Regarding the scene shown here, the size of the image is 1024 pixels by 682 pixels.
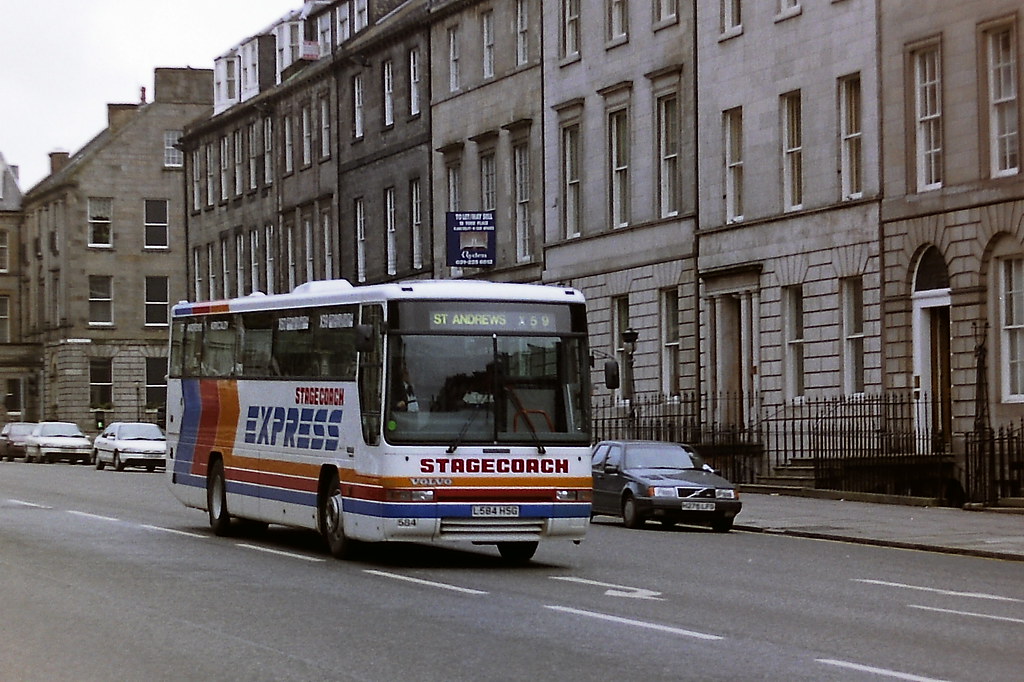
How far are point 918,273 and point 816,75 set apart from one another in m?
5.27

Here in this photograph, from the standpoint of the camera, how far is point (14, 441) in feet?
253

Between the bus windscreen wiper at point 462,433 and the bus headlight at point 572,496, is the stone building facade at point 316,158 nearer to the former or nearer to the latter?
the bus headlight at point 572,496

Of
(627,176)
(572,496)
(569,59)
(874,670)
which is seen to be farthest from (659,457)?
(569,59)

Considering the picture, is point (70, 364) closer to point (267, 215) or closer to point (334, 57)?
point (267, 215)

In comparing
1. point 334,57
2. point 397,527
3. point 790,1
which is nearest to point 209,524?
point 397,527

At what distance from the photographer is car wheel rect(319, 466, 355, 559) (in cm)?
2247

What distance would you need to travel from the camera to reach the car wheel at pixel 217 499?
87.7 ft

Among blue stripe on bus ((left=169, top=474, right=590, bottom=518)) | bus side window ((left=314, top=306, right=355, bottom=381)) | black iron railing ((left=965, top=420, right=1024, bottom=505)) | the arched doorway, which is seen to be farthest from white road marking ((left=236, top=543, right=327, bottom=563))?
Result: the arched doorway

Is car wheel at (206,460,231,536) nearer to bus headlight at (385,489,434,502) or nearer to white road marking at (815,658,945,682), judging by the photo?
bus headlight at (385,489,434,502)

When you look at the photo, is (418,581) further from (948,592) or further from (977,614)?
(977,614)

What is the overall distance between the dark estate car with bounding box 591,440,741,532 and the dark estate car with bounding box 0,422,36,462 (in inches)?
1911

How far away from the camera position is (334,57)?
66062 millimetres

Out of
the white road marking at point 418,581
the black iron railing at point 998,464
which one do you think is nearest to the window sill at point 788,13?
the black iron railing at point 998,464

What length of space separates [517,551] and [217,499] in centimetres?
581
